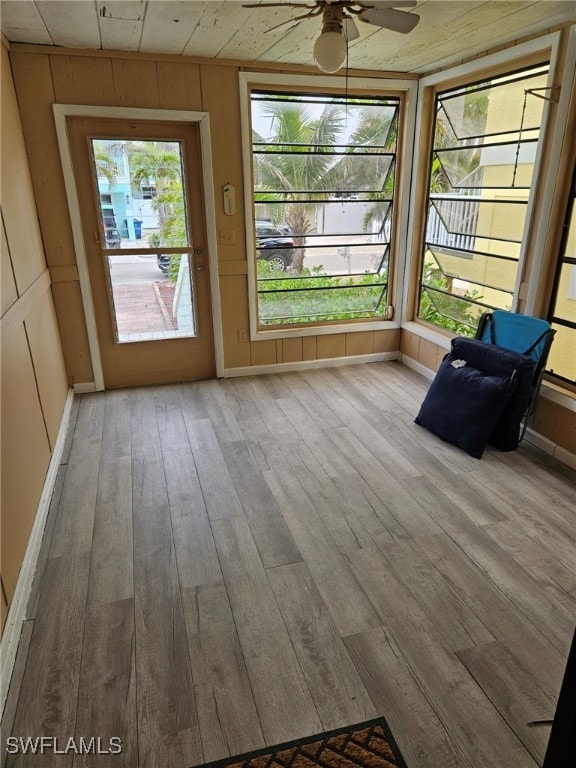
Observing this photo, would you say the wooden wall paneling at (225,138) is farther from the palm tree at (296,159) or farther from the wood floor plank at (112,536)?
the wood floor plank at (112,536)

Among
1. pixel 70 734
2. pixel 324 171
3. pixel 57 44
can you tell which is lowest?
pixel 70 734

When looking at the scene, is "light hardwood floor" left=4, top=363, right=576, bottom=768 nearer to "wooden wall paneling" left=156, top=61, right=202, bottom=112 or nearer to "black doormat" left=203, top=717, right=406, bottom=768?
"black doormat" left=203, top=717, right=406, bottom=768

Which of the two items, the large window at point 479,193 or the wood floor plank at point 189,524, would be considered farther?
the large window at point 479,193

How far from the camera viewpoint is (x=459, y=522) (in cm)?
246

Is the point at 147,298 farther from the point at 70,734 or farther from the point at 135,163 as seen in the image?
the point at 70,734

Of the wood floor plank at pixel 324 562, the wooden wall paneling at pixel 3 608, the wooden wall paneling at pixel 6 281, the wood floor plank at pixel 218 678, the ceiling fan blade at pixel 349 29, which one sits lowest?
the wood floor plank at pixel 218 678

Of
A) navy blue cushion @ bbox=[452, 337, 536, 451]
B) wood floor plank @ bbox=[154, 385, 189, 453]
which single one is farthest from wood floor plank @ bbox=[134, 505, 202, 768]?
navy blue cushion @ bbox=[452, 337, 536, 451]

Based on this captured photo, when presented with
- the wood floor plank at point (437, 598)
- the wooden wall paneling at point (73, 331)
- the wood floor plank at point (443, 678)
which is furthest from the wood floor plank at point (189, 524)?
the wooden wall paneling at point (73, 331)

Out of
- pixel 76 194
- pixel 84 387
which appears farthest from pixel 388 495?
pixel 76 194

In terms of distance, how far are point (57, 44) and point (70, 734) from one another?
3.78 meters

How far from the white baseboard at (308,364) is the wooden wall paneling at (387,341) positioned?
0.14 ft

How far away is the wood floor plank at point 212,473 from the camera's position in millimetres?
2596

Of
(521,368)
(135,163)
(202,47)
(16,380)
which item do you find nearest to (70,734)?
(16,380)

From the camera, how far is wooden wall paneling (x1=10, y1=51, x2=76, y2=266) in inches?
129
